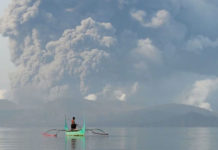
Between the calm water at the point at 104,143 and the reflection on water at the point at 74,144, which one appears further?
the calm water at the point at 104,143

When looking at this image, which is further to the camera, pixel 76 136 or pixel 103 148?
pixel 76 136

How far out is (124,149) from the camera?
2630 inches

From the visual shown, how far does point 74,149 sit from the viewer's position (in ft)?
212

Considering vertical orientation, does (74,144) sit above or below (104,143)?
below

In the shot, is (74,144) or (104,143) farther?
(104,143)

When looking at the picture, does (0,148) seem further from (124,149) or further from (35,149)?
(124,149)

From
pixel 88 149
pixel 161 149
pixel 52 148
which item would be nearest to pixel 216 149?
pixel 161 149

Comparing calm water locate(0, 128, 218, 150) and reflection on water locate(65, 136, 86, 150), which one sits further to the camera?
calm water locate(0, 128, 218, 150)

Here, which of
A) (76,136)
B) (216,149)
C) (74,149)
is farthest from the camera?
(76,136)

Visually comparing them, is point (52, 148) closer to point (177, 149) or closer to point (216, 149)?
point (177, 149)

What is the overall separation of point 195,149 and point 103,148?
13.8 meters

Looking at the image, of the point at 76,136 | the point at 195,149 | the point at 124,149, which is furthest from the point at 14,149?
the point at 76,136

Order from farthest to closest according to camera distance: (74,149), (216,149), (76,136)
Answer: (76,136), (216,149), (74,149)

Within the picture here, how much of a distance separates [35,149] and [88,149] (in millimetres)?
7967
